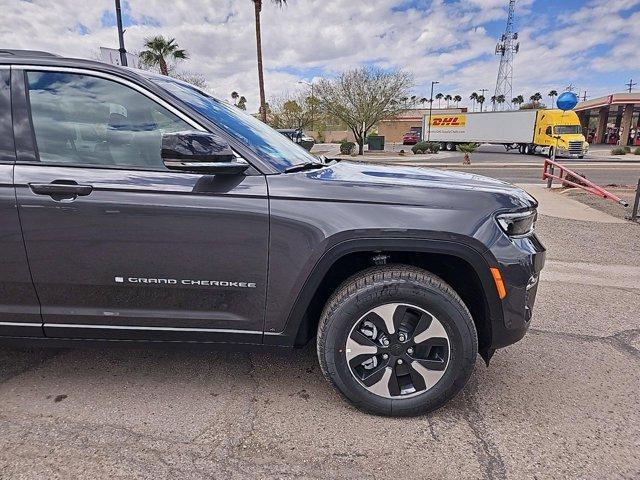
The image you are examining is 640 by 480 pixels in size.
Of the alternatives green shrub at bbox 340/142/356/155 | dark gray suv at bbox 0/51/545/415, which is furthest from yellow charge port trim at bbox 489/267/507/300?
green shrub at bbox 340/142/356/155

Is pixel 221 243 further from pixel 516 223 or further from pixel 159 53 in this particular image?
pixel 159 53

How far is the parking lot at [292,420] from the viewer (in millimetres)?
1978

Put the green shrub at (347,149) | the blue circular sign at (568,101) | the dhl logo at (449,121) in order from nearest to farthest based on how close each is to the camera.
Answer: the blue circular sign at (568,101) → the green shrub at (347,149) → the dhl logo at (449,121)

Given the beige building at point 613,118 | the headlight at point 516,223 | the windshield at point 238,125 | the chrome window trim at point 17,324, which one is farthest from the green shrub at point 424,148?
the chrome window trim at point 17,324

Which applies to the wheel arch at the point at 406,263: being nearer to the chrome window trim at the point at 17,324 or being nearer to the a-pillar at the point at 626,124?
the chrome window trim at the point at 17,324

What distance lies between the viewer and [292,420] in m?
2.30

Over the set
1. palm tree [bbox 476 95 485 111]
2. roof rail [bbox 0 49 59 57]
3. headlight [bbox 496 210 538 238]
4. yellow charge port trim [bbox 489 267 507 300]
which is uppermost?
palm tree [bbox 476 95 485 111]

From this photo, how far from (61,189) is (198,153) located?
29.2 inches

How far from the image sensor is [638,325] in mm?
3490

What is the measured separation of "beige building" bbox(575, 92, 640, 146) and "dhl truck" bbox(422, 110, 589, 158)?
39.7ft

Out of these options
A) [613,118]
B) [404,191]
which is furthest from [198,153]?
[613,118]

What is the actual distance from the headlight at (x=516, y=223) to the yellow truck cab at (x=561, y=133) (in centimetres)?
2921

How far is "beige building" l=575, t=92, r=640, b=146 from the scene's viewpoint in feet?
132

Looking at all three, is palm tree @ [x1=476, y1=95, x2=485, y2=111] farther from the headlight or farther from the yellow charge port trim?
the yellow charge port trim
